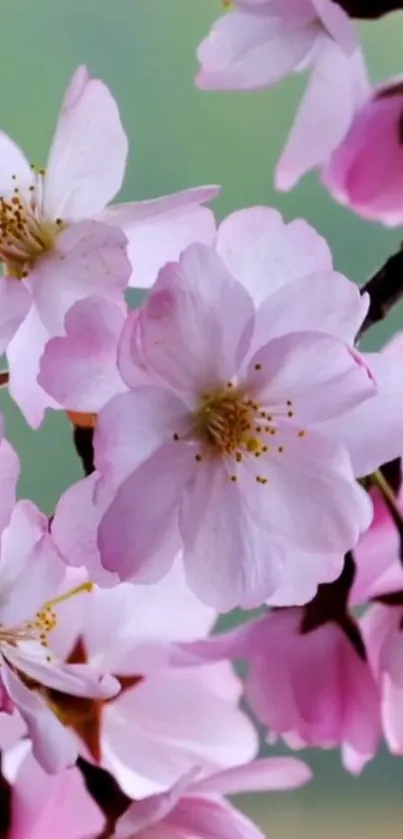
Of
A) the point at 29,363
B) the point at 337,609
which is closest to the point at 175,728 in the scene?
the point at 337,609

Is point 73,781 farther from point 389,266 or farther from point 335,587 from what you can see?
point 389,266

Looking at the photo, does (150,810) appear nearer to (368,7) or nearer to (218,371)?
(218,371)

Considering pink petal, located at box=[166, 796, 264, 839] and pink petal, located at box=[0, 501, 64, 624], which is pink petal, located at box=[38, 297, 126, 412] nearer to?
pink petal, located at box=[0, 501, 64, 624]

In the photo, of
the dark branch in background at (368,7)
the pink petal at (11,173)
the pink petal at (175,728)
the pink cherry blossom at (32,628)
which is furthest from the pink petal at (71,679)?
the dark branch in background at (368,7)

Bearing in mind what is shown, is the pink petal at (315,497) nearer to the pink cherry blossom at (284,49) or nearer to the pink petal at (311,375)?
the pink petal at (311,375)

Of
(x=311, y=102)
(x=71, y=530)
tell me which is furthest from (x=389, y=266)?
(x=71, y=530)

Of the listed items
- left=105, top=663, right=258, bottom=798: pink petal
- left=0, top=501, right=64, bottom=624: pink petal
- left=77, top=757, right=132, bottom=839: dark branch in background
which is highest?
left=0, top=501, right=64, bottom=624: pink petal

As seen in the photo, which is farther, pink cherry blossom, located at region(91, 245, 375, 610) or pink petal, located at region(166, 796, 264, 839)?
pink petal, located at region(166, 796, 264, 839)

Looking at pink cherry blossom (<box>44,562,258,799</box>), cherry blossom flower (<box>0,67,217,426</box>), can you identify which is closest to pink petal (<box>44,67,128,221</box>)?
cherry blossom flower (<box>0,67,217,426</box>)
